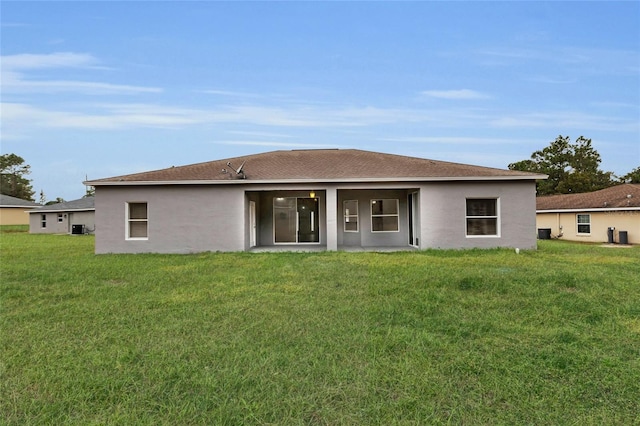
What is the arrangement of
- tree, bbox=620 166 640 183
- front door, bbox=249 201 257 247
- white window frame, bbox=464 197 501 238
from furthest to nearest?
tree, bbox=620 166 640 183 → front door, bbox=249 201 257 247 → white window frame, bbox=464 197 501 238

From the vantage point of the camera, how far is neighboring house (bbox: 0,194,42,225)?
39906 millimetres

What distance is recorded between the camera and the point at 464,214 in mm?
13688

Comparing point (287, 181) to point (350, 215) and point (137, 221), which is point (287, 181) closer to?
point (350, 215)

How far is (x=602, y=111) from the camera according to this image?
68.7ft

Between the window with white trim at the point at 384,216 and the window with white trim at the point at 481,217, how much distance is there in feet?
9.91

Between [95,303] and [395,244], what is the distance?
11.9 meters

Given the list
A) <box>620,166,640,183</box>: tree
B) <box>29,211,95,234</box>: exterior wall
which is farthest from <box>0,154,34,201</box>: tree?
<box>620,166,640,183</box>: tree

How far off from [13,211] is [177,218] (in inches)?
1555

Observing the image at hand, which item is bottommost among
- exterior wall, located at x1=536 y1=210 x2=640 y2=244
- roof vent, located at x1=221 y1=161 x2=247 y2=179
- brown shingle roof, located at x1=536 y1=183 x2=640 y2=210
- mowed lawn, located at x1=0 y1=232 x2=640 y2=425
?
mowed lawn, located at x1=0 y1=232 x2=640 y2=425

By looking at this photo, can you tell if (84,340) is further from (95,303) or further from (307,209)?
(307,209)

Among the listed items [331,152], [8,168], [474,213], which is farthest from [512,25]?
[8,168]

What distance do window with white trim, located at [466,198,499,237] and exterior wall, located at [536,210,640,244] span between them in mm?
11617

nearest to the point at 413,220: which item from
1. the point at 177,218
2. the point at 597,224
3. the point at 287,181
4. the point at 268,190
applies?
the point at 287,181

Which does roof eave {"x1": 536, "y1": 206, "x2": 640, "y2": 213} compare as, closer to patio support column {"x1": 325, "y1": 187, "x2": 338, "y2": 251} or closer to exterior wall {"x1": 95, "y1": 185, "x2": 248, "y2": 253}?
patio support column {"x1": 325, "y1": 187, "x2": 338, "y2": 251}
